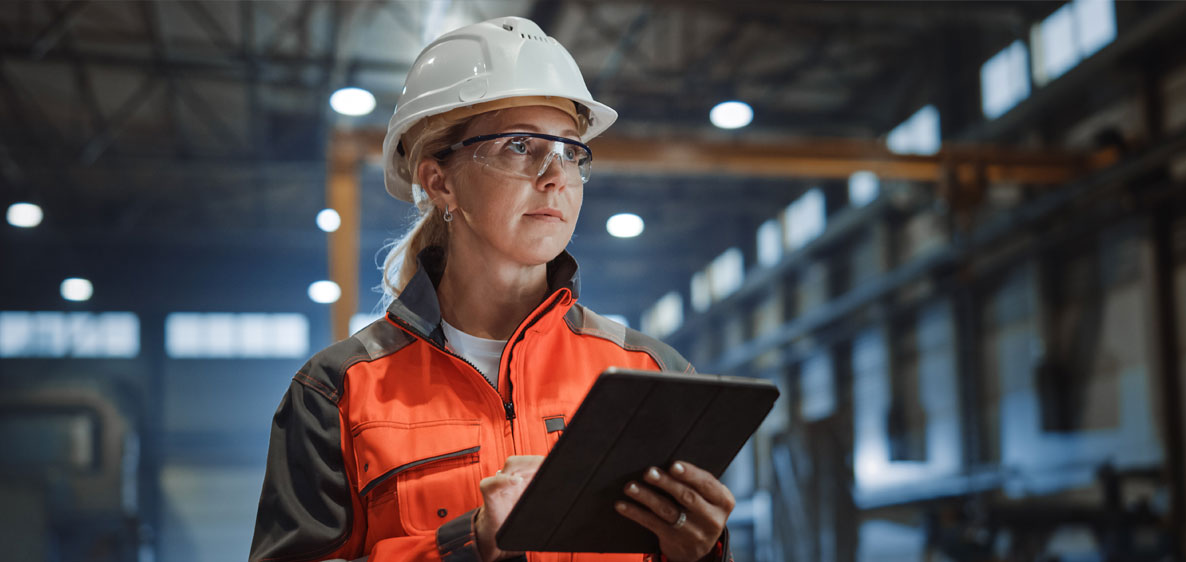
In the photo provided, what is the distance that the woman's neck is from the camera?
1.99 meters

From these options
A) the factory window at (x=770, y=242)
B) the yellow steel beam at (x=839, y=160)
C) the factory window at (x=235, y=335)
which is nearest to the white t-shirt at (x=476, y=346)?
the yellow steel beam at (x=839, y=160)

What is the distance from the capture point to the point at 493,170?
6.25 feet

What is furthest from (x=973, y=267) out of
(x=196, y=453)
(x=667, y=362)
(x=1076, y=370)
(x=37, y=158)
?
(x=196, y=453)

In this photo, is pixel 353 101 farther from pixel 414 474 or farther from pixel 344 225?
pixel 414 474

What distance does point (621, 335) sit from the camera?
2.08 m

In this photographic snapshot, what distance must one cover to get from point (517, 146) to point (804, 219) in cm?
1541

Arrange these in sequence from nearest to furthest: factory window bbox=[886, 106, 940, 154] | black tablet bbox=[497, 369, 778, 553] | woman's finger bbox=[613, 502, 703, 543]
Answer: black tablet bbox=[497, 369, 778, 553] → woman's finger bbox=[613, 502, 703, 543] → factory window bbox=[886, 106, 940, 154]

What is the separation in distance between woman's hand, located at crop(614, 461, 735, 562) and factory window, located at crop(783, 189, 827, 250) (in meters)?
14.9

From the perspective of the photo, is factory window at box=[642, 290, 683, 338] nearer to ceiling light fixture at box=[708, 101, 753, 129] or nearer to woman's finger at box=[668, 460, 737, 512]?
ceiling light fixture at box=[708, 101, 753, 129]

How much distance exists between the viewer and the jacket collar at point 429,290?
191cm

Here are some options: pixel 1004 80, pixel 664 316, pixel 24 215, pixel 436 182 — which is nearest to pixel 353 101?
pixel 436 182

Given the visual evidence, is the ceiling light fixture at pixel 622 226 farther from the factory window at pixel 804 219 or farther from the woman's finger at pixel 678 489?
the woman's finger at pixel 678 489

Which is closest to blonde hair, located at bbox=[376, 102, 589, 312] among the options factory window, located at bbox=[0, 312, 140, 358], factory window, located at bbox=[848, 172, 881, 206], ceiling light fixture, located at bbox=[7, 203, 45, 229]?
factory window, located at bbox=[848, 172, 881, 206]

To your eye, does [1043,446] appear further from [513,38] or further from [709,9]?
[513,38]
